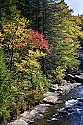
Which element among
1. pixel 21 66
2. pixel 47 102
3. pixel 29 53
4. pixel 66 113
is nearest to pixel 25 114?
pixel 66 113

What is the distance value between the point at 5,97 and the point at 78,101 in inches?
492

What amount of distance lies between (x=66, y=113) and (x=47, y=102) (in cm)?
389

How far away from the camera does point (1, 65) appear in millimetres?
24766

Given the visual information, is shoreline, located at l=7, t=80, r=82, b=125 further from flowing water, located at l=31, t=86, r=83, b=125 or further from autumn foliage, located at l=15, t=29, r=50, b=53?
autumn foliage, located at l=15, t=29, r=50, b=53

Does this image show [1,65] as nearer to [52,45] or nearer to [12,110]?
[12,110]

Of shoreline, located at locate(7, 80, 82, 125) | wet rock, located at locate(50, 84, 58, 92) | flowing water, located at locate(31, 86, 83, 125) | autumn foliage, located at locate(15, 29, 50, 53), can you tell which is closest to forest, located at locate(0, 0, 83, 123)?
autumn foliage, located at locate(15, 29, 50, 53)

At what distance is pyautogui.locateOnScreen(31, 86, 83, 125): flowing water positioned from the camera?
86.7 feet

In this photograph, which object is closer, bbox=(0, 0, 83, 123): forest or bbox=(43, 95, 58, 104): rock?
bbox=(0, 0, 83, 123): forest

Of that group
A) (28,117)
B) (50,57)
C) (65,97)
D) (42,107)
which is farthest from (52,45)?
(28,117)

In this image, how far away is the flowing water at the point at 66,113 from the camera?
86.7 ft

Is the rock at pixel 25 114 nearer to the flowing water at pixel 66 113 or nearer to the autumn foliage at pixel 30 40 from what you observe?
the flowing water at pixel 66 113

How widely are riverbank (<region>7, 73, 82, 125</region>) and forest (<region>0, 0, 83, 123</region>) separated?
2.14 feet

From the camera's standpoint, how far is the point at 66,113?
29203mm

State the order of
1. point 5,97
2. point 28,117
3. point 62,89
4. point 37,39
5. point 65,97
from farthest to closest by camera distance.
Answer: point 62,89 < point 65,97 < point 37,39 < point 28,117 < point 5,97
